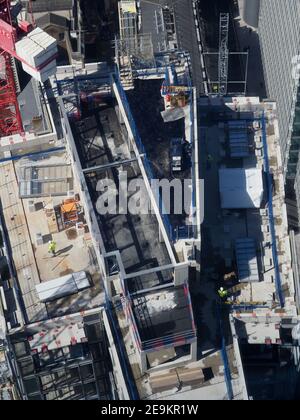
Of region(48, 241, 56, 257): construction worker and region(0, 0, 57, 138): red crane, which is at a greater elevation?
region(0, 0, 57, 138): red crane

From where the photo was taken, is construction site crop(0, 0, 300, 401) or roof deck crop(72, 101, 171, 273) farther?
roof deck crop(72, 101, 171, 273)

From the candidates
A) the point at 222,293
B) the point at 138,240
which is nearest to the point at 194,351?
the point at 222,293

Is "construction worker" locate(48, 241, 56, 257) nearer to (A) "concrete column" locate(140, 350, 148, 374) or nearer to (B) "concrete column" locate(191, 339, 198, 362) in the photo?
(A) "concrete column" locate(140, 350, 148, 374)

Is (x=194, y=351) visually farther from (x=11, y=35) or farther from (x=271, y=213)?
(x=11, y=35)

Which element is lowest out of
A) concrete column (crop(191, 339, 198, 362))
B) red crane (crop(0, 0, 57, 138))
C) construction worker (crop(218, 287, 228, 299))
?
concrete column (crop(191, 339, 198, 362))

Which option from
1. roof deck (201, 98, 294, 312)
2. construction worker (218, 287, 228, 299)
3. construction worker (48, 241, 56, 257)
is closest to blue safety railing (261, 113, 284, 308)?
roof deck (201, 98, 294, 312)

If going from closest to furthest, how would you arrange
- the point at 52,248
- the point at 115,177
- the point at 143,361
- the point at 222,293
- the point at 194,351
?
the point at 143,361 → the point at 194,351 → the point at 222,293 → the point at 52,248 → the point at 115,177
